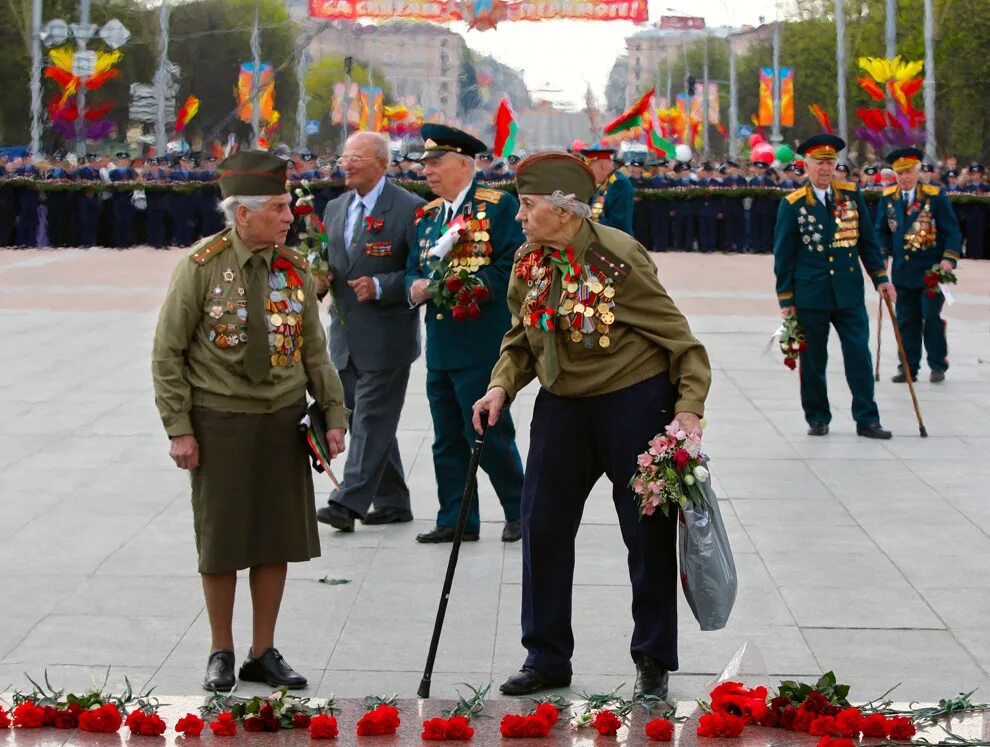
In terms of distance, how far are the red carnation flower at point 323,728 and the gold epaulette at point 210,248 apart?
164 centimetres

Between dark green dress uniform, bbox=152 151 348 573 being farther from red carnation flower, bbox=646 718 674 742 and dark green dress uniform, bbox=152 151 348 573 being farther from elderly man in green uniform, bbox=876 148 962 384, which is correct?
elderly man in green uniform, bbox=876 148 962 384

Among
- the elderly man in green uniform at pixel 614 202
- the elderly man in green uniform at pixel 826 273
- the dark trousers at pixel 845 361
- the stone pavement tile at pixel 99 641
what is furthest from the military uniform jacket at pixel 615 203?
the stone pavement tile at pixel 99 641

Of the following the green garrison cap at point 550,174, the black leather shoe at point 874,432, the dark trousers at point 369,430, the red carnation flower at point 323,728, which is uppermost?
the green garrison cap at point 550,174

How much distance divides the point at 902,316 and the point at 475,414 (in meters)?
9.00

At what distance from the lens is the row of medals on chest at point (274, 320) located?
560 centimetres

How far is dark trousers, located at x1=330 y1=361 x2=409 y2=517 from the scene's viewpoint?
8109 millimetres

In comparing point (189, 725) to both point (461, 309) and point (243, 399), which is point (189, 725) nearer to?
point (243, 399)

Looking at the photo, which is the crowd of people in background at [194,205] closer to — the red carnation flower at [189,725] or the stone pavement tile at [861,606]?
the stone pavement tile at [861,606]

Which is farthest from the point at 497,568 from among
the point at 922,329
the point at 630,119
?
the point at 922,329

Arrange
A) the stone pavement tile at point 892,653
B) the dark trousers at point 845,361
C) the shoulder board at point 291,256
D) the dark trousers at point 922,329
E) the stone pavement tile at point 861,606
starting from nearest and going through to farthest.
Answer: the shoulder board at point 291,256, the stone pavement tile at point 892,653, the stone pavement tile at point 861,606, the dark trousers at point 845,361, the dark trousers at point 922,329

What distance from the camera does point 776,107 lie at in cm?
6394

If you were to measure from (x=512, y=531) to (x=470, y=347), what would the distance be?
96 cm

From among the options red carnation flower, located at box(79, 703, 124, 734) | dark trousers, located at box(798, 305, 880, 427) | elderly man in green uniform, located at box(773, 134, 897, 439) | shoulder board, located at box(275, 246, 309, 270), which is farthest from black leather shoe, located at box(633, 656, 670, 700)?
dark trousers, located at box(798, 305, 880, 427)

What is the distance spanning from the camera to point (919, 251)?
13.5 m
